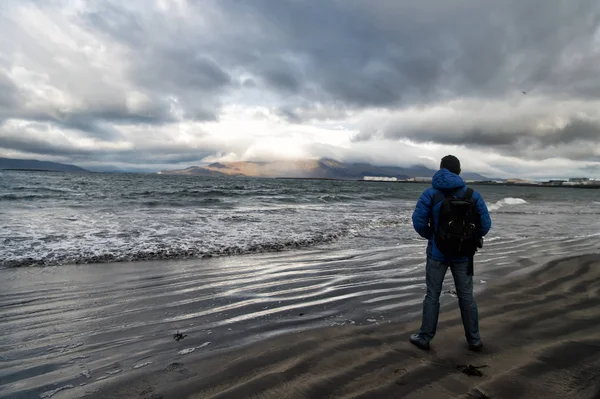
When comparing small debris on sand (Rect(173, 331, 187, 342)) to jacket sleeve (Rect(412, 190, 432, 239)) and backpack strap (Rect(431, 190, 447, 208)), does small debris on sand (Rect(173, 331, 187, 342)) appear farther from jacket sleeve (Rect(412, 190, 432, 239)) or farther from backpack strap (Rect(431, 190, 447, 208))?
backpack strap (Rect(431, 190, 447, 208))

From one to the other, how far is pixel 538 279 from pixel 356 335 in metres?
5.47

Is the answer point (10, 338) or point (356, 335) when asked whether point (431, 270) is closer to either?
point (356, 335)

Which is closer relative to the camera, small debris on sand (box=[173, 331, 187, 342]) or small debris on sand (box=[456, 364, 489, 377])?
small debris on sand (box=[456, 364, 489, 377])

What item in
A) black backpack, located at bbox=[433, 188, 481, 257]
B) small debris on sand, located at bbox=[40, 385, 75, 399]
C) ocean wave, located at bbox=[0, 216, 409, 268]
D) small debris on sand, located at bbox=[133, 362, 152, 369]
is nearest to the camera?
small debris on sand, located at bbox=[40, 385, 75, 399]

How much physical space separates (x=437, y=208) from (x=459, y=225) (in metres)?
0.32

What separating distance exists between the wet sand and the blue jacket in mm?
1262

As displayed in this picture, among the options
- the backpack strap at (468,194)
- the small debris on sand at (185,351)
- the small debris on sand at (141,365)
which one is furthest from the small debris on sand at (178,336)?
the backpack strap at (468,194)

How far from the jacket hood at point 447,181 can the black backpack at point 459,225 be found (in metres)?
0.14

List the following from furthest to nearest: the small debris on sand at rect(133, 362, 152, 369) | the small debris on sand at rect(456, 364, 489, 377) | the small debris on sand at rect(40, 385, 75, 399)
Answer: the small debris on sand at rect(133, 362, 152, 369), the small debris on sand at rect(456, 364, 489, 377), the small debris on sand at rect(40, 385, 75, 399)

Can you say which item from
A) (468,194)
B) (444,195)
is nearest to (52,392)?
(444,195)

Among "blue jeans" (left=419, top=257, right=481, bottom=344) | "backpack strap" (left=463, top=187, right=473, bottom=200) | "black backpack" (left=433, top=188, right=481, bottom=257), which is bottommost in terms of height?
"blue jeans" (left=419, top=257, right=481, bottom=344)

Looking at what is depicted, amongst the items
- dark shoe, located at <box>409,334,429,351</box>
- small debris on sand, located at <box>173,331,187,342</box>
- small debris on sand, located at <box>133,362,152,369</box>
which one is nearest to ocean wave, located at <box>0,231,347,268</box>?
small debris on sand, located at <box>173,331,187,342</box>

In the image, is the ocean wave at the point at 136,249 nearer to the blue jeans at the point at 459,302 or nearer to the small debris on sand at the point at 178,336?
the small debris on sand at the point at 178,336

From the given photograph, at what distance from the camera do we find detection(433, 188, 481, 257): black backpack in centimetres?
393
